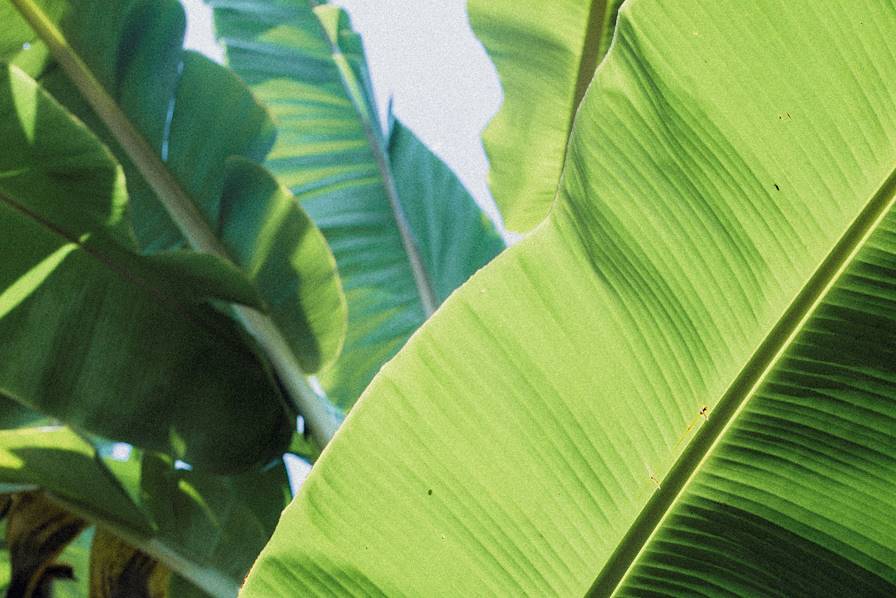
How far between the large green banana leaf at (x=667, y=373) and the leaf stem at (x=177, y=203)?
0.86 meters

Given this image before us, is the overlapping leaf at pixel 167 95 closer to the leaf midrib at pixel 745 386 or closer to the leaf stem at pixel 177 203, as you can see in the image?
the leaf stem at pixel 177 203

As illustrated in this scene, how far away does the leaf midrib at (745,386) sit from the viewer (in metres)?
0.60

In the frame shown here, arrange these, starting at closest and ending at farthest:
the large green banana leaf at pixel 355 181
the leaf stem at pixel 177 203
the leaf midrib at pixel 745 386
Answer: the leaf midrib at pixel 745 386
the leaf stem at pixel 177 203
the large green banana leaf at pixel 355 181

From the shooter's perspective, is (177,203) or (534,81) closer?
(534,81)

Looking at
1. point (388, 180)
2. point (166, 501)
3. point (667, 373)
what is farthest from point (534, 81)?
point (166, 501)

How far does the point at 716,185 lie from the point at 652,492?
235 mm

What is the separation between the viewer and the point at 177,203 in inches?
→ 63.1

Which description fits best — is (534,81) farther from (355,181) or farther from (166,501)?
(166,501)

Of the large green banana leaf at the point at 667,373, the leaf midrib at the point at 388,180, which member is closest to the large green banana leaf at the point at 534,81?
the leaf midrib at the point at 388,180

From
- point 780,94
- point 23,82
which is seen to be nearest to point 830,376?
point 780,94

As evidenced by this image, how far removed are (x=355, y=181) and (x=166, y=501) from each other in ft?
2.75

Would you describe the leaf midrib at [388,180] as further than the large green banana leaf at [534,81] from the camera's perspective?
Yes

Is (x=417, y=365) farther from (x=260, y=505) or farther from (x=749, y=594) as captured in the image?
(x=260, y=505)

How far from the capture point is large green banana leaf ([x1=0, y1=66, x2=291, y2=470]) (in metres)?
1.29
